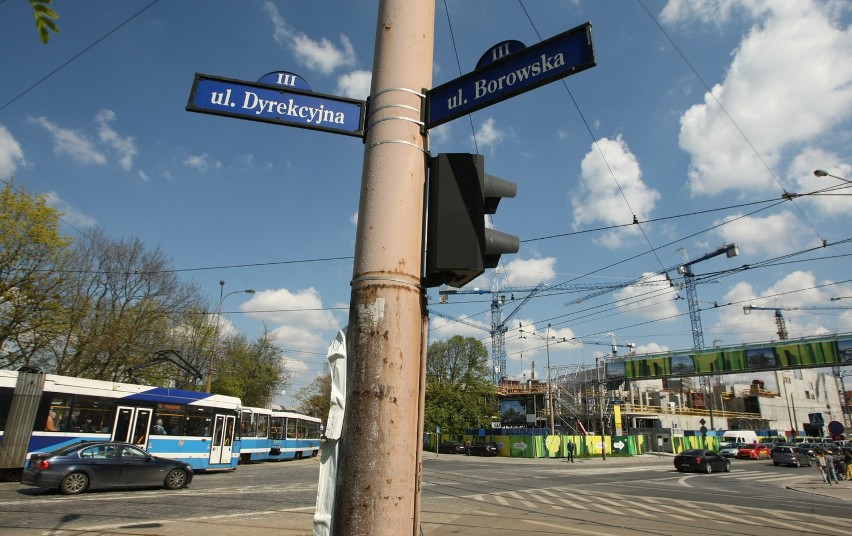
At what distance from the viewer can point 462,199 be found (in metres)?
2.62

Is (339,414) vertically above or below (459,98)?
below

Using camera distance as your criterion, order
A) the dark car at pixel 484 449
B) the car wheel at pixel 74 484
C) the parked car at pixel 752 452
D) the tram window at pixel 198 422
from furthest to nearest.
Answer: the dark car at pixel 484 449
the parked car at pixel 752 452
the tram window at pixel 198 422
the car wheel at pixel 74 484

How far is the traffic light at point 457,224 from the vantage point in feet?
8.16

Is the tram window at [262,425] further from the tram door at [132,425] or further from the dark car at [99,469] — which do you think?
Result: the dark car at [99,469]

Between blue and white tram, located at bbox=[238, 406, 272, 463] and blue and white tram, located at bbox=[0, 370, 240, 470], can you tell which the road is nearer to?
blue and white tram, located at bbox=[0, 370, 240, 470]

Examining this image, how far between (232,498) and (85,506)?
3024mm

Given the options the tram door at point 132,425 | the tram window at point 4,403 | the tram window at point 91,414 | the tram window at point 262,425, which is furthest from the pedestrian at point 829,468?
the tram window at point 4,403

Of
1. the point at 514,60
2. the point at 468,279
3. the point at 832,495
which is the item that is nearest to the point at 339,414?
the point at 468,279

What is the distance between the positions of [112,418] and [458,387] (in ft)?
127

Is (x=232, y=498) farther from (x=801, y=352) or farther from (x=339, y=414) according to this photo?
(x=801, y=352)

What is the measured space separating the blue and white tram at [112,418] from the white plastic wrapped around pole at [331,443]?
58.2ft

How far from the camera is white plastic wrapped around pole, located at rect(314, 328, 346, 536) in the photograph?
2135 millimetres

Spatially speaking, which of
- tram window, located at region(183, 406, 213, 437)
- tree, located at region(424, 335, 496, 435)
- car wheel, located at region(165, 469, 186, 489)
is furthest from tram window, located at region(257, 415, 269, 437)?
tree, located at region(424, 335, 496, 435)

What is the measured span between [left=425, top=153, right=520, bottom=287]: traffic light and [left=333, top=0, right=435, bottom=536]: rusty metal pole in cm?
10
